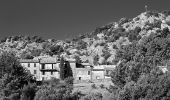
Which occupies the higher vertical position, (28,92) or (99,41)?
(99,41)

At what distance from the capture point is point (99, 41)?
4500 inches

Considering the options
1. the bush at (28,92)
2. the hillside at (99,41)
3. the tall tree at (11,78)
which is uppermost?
the hillside at (99,41)

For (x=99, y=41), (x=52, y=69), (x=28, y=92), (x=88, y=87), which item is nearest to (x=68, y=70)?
(x=52, y=69)

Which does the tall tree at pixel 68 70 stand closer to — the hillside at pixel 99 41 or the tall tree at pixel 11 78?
the tall tree at pixel 11 78

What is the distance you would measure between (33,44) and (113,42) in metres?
33.7

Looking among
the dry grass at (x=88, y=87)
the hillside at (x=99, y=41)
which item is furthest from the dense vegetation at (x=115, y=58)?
the dry grass at (x=88, y=87)

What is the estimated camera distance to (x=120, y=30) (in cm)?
11850

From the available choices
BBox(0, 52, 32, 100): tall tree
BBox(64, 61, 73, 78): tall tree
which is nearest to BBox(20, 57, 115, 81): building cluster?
BBox(64, 61, 73, 78): tall tree

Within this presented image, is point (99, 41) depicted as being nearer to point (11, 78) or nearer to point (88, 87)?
point (88, 87)

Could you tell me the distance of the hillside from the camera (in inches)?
4031

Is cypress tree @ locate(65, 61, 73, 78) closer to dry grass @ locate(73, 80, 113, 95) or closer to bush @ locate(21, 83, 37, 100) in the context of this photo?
dry grass @ locate(73, 80, 113, 95)

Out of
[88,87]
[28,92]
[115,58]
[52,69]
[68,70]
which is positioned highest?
[115,58]

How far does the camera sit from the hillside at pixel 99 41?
102375 mm

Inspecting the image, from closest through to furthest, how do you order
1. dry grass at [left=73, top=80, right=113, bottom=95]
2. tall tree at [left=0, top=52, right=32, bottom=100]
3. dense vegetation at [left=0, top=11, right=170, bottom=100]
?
dense vegetation at [left=0, top=11, right=170, bottom=100] → tall tree at [left=0, top=52, right=32, bottom=100] → dry grass at [left=73, top=80, right=113, bottom=95]
